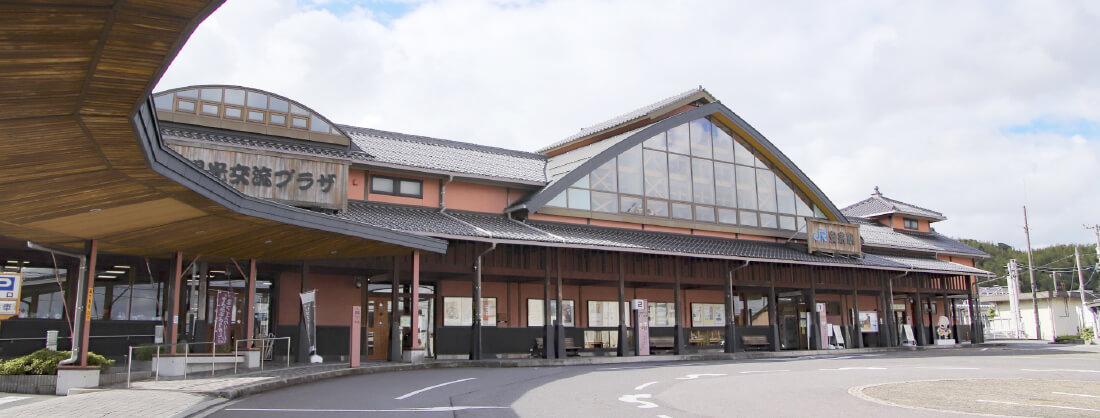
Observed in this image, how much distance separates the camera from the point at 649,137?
25938 millimetres

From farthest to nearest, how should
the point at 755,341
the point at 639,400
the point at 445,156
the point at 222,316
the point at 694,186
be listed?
the point at 755,341 < the point at 694,186 < the point at 445,156 < the point at 222,316 < the point at 639,400

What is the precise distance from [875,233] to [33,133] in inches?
1337

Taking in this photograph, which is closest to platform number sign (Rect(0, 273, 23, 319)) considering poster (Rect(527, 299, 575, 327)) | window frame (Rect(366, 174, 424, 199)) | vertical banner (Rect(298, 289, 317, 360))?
vertical banner (Rect(298, 289, 317, 360))

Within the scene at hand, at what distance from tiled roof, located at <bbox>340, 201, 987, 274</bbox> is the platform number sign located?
746 centimetres

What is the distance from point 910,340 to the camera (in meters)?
32.6

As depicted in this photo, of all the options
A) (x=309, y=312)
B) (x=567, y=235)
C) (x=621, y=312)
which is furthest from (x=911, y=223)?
(x=309, y=312)

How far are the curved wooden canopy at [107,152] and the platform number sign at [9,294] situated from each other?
0.72m

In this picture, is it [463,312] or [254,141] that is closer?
[254,141]

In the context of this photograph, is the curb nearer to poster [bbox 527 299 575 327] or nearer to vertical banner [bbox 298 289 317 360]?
vertical banner [bbox 298 289 317 360]

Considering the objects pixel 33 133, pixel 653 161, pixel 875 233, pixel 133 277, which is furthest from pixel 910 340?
pixel 33 133

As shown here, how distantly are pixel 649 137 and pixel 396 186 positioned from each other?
8831mm

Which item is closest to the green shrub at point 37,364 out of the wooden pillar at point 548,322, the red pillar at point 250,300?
the red pillar at point 250,300

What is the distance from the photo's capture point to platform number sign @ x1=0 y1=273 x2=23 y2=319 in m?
11.0

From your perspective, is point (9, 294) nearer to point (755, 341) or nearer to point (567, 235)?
point (567, 235)
